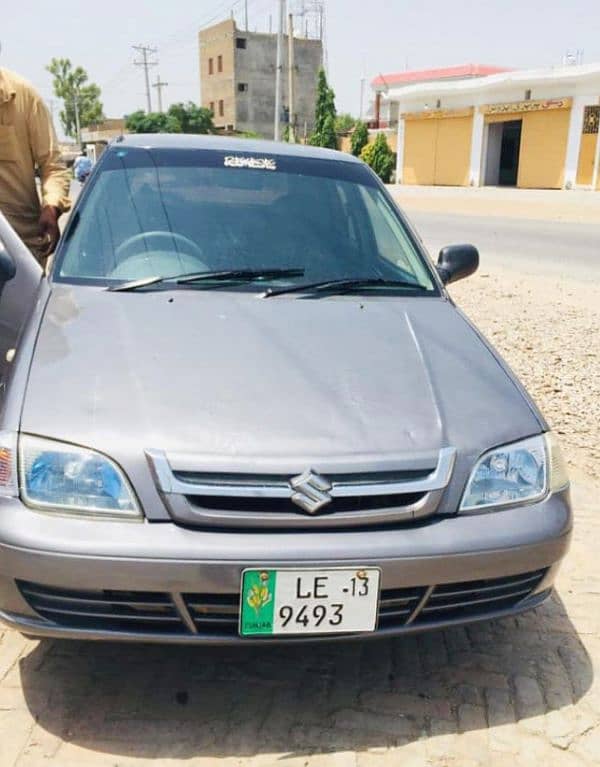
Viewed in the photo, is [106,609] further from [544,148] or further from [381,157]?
[381,157]

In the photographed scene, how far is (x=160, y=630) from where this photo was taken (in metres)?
2.04

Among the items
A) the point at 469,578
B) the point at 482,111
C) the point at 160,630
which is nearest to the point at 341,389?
the point at 469,578

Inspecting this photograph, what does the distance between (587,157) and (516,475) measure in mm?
33149

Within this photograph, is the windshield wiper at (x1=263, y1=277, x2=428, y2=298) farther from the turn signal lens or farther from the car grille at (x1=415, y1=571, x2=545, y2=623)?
the car grille at (x1=415, y1=571, x2=545, y2=623)

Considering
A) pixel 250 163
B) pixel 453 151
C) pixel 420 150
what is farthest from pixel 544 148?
pixel 250 163

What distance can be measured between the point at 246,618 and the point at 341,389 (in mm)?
733

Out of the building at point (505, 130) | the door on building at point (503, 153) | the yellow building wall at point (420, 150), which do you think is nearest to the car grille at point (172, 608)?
the building at point (505, 130)

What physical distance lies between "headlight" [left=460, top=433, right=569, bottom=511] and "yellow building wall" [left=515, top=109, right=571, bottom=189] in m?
33.9

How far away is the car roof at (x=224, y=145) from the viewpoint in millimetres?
3607

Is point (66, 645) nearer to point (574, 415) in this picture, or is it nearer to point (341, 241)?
point (341, 241)

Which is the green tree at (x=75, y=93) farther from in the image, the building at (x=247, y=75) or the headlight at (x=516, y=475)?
the headlight at (x=516, y=475)

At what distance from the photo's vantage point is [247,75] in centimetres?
7050

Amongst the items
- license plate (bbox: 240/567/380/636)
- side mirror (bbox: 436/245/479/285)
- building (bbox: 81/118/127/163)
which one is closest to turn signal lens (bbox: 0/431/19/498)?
license plate (bbox: 240/567/380/636)

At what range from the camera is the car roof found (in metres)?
3.61
